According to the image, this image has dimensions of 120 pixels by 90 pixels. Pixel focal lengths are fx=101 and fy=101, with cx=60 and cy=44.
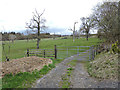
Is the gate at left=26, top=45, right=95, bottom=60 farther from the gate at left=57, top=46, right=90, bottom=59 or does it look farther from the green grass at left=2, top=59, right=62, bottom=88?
the green grass at left=2, top=59, right=62, bottom=88

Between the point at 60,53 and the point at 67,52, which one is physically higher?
the point at 67,52

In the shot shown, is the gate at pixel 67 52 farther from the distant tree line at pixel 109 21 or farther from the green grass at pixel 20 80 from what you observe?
the green grass at pixel 20 80

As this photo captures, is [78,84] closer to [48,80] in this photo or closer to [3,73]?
[48,80]

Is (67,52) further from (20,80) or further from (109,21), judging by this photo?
(20,80)

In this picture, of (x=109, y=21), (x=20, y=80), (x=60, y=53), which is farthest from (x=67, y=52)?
(x=20, y=80)

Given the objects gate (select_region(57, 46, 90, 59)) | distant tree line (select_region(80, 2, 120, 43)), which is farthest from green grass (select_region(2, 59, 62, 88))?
distant tree line (select_region(80, 2, 120, 43))

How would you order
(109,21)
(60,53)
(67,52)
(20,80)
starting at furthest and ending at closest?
1. (60,53)
2. (67,52)
3. (109,21)
4. (20,80)

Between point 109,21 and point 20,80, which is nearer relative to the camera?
point 20,80

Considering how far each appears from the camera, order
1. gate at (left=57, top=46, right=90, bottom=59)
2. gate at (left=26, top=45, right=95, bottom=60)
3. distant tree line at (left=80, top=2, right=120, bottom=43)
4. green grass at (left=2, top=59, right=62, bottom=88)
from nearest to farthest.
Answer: green grass at (left=2, top=59, right=62, bottom=88)
distant tree line at (left=80, top=2, right=120, bottom=43)
gate at (left=26, top=45, right=95, bottom=60)
gate at (left=57, top=46, right=90, bottom=59)

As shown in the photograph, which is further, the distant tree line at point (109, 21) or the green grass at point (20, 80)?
the distant tree line at point (109, 21)

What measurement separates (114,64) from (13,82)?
22.1 feet

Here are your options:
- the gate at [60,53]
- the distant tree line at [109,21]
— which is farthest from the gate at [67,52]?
the distant tree line at [109,21]

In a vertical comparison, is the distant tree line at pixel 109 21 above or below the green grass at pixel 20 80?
above

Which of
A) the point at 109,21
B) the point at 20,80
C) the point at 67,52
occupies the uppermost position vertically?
the point at 109,21
